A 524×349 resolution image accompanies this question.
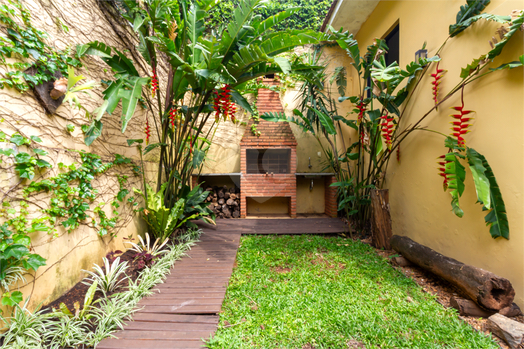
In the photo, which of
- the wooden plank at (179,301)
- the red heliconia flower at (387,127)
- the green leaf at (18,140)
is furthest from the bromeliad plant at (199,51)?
the wooden plank at (179,301)

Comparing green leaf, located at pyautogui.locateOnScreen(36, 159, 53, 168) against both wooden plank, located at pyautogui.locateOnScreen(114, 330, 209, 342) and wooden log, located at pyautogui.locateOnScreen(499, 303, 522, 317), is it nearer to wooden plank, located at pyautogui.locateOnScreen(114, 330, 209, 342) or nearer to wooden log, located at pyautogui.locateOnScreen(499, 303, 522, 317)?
wooden plank, located at pyautogui.locateOnScreen(114, 330, 209, 342)

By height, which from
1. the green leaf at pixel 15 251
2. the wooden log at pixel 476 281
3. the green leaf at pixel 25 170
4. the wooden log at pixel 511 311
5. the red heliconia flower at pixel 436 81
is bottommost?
the wooden log at pixel 511 311

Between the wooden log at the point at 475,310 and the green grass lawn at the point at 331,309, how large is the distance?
0.09 m

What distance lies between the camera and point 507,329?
158 centimetres

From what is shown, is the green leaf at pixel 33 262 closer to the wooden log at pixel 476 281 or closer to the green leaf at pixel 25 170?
the green leaf at pixel 25 170

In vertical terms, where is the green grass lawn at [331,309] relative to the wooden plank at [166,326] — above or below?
above

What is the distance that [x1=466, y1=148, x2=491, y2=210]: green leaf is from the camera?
5.78ft

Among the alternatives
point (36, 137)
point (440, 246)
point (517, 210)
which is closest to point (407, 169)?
point (440, 246)

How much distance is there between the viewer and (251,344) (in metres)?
1.53

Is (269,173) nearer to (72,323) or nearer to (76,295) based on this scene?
(76,295)

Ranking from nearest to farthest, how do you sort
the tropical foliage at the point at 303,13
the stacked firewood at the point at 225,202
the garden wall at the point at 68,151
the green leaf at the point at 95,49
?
1. the garden wall at the point at 68,151
2. the green leaf at the point at 95,49
3. the stacked firewood at the point at 225,202
4. the tropical foliage at the point at 303,13

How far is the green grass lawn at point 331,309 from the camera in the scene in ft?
5.17

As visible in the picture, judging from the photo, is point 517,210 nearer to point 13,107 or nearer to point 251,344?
point 251,344

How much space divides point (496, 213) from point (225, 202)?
4223 mm
